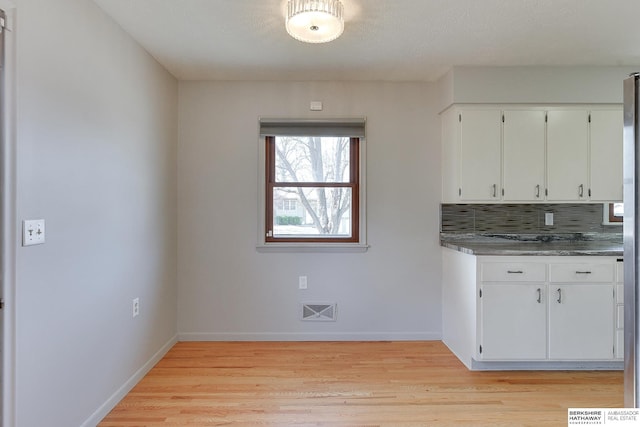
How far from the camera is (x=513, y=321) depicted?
8.97 feet

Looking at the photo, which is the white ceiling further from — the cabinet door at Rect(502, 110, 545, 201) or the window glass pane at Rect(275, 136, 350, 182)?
the window glass pane at Rect(275, 136, 350, 182)

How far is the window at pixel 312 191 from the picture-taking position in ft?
11.2

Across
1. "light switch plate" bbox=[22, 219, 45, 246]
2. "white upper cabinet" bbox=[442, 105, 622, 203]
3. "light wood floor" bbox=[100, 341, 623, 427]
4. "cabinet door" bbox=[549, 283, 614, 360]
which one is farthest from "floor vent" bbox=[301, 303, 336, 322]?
"light switch plate" bbox=[22, 219, 45, 246]

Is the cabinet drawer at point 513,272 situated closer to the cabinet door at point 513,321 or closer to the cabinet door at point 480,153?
the cabinet door at point 513,321

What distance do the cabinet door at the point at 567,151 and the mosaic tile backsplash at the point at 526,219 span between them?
336 millimetres

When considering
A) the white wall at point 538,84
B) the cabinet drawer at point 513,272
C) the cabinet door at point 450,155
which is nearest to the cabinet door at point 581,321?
the cabinet drawer at point 513,272

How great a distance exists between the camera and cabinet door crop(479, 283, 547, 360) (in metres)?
2.73

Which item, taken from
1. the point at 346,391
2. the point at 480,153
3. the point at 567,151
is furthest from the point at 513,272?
the point at 346,391

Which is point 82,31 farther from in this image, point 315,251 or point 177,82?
point 315,251

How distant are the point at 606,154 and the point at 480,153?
41.6 inches

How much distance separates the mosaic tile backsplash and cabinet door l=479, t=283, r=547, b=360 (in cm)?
77

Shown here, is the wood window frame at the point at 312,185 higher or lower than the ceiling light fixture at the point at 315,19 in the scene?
lower

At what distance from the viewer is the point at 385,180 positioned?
3395 mm

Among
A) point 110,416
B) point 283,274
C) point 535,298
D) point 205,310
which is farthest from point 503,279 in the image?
point 110,416
